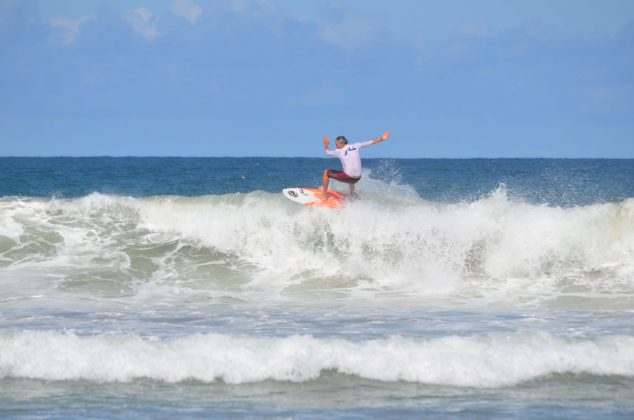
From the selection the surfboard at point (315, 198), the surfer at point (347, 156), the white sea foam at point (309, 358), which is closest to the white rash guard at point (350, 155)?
the surfer at point (347, 156)

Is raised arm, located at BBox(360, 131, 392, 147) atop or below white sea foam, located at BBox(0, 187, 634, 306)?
atop

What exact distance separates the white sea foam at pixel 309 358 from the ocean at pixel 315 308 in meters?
0.02

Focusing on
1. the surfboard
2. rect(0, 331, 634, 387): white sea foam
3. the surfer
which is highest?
the surfer

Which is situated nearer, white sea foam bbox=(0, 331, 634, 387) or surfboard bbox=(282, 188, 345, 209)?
white sea foam bbox=(0, 331, 634, 387)

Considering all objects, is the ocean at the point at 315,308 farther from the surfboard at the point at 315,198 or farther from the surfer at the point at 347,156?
the surfer at the point at 347,156

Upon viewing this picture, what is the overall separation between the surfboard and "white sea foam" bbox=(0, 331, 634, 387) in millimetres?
7910

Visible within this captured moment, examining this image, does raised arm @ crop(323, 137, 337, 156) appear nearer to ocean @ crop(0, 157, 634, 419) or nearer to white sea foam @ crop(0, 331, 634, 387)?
ocean @ crop(0, 157, 634, 419)

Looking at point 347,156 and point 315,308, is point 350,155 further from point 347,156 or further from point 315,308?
point 315,308

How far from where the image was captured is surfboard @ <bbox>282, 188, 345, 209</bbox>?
679 inches

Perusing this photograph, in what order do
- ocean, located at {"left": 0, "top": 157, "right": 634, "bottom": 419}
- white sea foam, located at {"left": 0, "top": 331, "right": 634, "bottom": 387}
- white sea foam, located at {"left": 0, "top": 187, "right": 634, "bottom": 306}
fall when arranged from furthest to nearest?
1. white sea foam, located at {"left": 0, "top": 187, "right": 634, "bottom": 306}
2. white sea foam, located at {"left": 0, "top": 331, "right": 634, "bottom": 387}
3. ocean, located at {"left": 0, "top": 157, "right": 634, "bottom": 419}

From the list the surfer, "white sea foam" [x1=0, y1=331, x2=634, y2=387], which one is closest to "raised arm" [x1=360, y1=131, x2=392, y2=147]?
the surfer

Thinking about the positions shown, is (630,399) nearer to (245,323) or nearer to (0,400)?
(245,323)

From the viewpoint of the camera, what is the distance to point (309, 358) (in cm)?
894

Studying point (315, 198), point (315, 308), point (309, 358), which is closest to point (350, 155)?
point (315, 198)
